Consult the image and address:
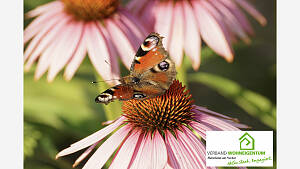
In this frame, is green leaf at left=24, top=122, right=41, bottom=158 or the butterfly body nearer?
the butterfly body

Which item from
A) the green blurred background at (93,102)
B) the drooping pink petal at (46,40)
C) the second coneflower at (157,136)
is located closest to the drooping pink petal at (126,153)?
the second coneflower at (157,136)

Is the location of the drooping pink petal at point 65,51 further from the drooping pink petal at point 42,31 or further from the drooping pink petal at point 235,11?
the drooping pink petal at point 235,11

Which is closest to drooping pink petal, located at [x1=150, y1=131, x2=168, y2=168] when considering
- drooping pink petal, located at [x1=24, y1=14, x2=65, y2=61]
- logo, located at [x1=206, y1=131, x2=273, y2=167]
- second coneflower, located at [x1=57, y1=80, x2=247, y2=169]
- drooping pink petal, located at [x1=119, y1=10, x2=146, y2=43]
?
second coneflower, located at [x1=57, y1=80, x2=247, y2=169]

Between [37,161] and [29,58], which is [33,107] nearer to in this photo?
[37,161]

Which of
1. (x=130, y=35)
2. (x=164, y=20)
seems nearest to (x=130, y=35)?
(x=130, y=35)

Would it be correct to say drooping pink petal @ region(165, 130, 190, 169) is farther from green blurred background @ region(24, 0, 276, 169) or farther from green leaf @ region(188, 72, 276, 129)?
green leaf @ region(188, 72, 276, 129)

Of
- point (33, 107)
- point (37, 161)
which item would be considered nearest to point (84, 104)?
point (33, 107)
